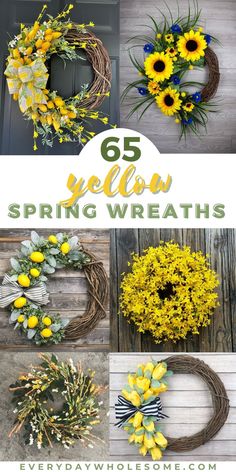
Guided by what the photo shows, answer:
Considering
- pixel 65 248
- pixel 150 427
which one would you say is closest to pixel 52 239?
pixel 65 248

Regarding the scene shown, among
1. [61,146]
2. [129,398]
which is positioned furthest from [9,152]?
[129,398]

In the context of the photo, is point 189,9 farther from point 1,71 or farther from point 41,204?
point 41,204

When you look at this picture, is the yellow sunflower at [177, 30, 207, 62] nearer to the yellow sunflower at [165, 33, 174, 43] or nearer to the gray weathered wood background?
the yellow sunflower at [165, 33, 174, 43]

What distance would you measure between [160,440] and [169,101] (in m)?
1.81

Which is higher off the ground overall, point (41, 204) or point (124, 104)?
point (124, 104)

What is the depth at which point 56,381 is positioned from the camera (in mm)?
2637

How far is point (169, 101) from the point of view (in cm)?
304

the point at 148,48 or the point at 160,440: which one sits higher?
the point at 148,48

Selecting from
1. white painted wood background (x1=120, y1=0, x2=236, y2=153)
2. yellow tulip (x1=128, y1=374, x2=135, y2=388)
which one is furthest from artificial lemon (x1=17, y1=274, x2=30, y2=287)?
white painted wood background (x1=120, y1=0, x2=236, y2=153)

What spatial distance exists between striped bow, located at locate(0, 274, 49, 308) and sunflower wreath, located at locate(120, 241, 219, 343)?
0.40m

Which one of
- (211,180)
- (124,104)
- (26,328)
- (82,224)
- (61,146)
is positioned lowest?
(26,328)

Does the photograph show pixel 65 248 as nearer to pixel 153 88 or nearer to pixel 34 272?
pixel 34 272

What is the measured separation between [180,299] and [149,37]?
1552mm

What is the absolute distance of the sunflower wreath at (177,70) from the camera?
3.03 metres
